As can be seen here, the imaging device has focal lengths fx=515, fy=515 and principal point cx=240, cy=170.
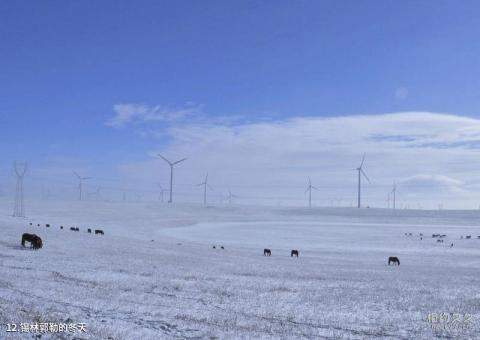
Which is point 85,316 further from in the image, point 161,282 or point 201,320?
point 161,282

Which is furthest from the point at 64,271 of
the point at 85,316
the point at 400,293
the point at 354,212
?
the point at 354,212

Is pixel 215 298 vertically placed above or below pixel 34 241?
below

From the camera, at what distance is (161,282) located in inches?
854

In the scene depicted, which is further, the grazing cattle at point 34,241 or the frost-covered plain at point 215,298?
the grazing cattle at point 34,241

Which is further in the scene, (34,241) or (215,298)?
(34,241)

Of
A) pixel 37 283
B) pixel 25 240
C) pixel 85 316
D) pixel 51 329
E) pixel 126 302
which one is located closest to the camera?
pixel 51 329

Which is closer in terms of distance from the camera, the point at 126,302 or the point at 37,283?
the point at 126,302

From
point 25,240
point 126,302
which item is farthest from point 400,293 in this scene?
point 25,240

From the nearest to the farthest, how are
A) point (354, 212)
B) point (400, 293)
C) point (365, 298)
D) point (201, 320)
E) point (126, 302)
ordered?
point (201, 320) < point (126, 302) < point (365, 298) < point (400, 293) < point (354, 212)

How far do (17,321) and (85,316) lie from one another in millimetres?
1959

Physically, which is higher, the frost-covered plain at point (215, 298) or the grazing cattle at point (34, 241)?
the grazing cattle at point (34, 241)

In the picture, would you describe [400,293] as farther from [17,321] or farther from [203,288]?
[17,321]

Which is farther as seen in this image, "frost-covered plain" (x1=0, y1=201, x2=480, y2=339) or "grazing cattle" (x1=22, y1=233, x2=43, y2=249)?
"grazing cattle" (x1=22, y1=233, x2=43, y2=249)

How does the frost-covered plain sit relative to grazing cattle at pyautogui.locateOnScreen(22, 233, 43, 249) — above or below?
below
